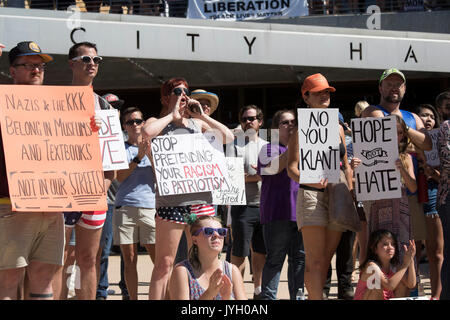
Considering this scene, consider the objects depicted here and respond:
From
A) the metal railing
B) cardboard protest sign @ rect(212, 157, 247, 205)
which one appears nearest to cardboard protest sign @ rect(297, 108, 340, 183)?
cardboard protest sign @ rect(212, 157, 247, 205)

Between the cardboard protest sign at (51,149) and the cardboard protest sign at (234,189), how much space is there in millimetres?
1522

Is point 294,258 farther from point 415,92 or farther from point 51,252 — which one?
point 415,92

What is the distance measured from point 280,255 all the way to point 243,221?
3.19 ft

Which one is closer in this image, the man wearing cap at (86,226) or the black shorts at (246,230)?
the man wearing cap at (86,226)

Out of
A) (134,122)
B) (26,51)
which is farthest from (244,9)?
(26,51)

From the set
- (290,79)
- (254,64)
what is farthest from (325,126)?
(290,79)

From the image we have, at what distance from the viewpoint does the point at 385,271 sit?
557 centimetres

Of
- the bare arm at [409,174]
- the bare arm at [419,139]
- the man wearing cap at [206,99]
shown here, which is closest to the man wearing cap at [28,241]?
the man wearing cap at [206,99]

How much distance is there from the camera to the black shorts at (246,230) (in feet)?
22.6

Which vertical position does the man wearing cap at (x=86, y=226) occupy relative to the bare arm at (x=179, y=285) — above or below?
above

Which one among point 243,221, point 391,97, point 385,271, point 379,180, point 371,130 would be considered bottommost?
point 385,271

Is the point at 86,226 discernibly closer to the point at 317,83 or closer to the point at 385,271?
the point at 317,83

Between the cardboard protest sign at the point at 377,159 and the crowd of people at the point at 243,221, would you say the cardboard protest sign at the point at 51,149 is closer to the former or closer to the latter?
the crowd of people at the point at 243,221

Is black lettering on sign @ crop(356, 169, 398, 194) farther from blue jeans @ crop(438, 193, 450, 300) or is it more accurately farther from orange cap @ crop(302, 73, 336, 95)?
orange cap @ crop(302, 73, 336, 95)
